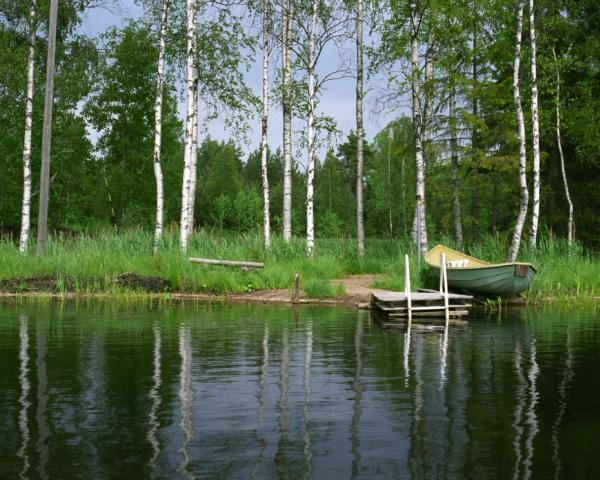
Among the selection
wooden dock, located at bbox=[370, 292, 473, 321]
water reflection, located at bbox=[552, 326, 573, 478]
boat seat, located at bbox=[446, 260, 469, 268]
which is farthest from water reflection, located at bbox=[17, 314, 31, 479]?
boat seat, located at bbox=[446, 260, 469, 268]

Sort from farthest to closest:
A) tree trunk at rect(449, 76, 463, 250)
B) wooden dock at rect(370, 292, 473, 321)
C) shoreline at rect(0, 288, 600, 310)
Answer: tree trunk at rect(449, 76, 463, 250) → shoreline at rect(0, 288, 600, 310) → wooden dock at rect(370, 292, 473, 321)

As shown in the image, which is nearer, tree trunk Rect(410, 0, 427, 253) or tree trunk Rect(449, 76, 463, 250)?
tree trunk Rect(410, 0, 427, 253)

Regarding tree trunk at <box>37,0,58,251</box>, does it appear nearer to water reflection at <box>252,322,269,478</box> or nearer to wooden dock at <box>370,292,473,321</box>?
wooden dock at <box>370,292,473,321</box>

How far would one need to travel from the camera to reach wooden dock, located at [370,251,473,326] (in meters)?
17.9

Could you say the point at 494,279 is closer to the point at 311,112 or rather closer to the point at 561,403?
the point at 311,112

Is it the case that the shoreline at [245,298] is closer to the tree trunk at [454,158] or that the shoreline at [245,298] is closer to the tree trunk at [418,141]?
the tree trunk at [418,141]

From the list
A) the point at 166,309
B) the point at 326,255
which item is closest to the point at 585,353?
the point at 166,309

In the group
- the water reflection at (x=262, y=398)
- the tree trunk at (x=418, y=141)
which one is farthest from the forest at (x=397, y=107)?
the water reflection at (x=262, y=398)

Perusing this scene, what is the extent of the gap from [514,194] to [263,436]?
28.4 metres

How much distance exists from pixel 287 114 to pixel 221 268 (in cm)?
887

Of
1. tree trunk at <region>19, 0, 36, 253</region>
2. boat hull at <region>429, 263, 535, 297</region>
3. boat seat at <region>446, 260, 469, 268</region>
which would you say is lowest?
boat hull at <region>429, 263, 535, 297</region>

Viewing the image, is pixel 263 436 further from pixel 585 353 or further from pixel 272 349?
pixel 585 353

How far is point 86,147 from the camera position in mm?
44281

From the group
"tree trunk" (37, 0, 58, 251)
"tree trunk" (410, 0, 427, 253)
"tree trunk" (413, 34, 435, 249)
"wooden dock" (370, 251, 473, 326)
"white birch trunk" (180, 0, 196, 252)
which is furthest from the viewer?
"tree trunk" (37, 0, 58, 251)
